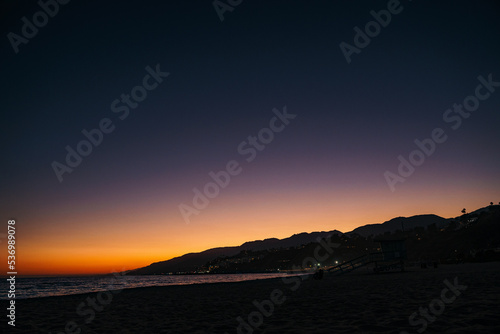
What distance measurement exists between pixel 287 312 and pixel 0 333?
944 centimetres

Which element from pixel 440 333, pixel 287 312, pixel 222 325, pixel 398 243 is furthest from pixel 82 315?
pixel 398 243

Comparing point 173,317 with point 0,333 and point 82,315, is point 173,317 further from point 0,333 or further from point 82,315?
point 0,333

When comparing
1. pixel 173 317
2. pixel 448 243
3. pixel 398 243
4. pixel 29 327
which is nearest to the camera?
pixel 29 327

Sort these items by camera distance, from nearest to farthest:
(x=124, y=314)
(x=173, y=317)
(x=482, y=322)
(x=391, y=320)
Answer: (x=482, y=322) < (x=391, y=320) < (x=173, y=317) < (x=124, y=314)

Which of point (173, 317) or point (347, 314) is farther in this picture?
point (173, 317)

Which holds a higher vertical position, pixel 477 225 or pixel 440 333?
pixel 477 225

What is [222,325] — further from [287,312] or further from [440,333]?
[440,333]

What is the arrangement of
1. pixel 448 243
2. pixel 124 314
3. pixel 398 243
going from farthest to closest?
1. pixel 448 243
2. pixel 398 243
3. pixel 124 314

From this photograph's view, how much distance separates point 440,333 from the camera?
7180 millimetres

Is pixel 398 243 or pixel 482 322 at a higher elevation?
pixel 398 243

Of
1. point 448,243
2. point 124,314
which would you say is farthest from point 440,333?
point 448,243

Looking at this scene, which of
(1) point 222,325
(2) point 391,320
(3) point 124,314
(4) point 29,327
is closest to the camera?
(2) point 391,320

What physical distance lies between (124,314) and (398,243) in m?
40.6

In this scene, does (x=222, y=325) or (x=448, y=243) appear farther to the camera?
(x=448, y=243)
